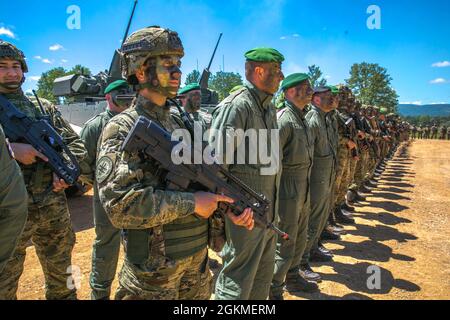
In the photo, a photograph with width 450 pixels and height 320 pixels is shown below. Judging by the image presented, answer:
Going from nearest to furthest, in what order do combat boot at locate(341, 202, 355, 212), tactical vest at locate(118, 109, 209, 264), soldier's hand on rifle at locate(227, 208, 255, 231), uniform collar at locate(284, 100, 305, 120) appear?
tactical vest at locate(118, 109, 209, 264)
soldier's hand on rifle at locate(227, 208, 255, 231)
uniform collar at locate(284, 100, 305, 120)
combat boot at locate(341, 202, 355, 212)

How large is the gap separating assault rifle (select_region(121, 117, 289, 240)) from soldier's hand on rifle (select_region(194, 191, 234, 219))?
62 mm

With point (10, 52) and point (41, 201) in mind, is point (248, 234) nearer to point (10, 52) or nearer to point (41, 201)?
point (41, 201)

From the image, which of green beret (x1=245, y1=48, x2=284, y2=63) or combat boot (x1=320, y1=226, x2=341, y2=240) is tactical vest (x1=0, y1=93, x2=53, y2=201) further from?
combat boot (x1=320, y1=226, x2=341, y2=240)

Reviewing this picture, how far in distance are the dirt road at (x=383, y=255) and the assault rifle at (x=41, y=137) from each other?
5.01 feet

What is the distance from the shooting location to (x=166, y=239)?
6.33 feet

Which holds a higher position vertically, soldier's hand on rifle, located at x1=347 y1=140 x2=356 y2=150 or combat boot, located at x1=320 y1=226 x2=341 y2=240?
soldier's hand on rifle, located at x1=347 y1=140 x2=356 y2=150

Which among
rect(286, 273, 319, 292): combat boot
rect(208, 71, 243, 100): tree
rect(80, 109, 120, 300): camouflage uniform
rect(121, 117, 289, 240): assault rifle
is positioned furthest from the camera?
rect(208, 71, 243, 100): tree

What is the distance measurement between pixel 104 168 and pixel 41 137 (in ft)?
5.18

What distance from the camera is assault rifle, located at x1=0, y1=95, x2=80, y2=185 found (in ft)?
9.30

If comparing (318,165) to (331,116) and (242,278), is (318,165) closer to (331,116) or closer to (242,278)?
(331,116)

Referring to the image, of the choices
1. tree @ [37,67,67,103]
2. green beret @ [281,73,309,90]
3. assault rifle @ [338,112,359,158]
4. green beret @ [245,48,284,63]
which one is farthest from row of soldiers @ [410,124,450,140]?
tree @ [37,67,67,103]

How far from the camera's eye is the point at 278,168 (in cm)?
285

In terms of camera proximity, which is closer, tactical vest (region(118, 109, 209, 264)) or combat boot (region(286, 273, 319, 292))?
tactical vest (region(118, 109, 209, 264))

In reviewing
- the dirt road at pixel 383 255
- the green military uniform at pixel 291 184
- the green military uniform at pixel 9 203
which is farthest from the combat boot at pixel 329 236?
the green military uniform at pixel 9 203
